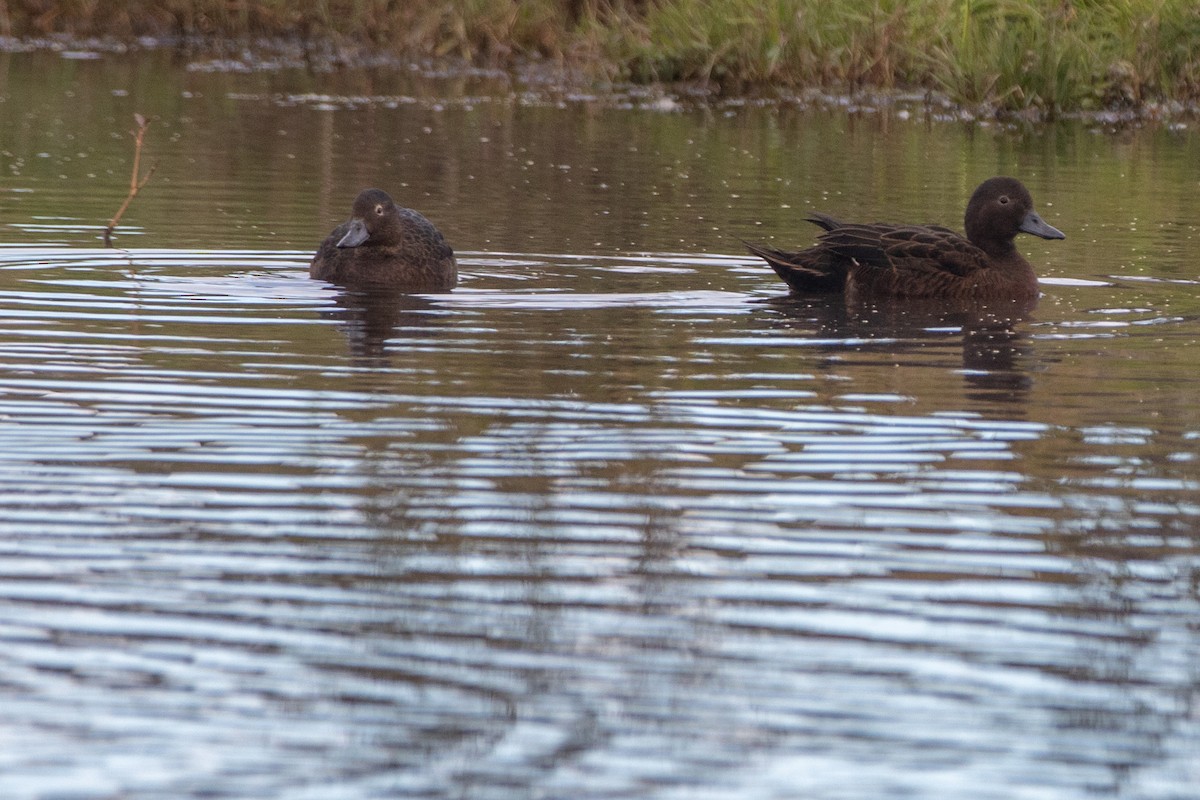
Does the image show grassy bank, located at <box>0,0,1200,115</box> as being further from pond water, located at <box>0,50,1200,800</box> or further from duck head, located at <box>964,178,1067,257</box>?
duck head, located at <box>964,178,1067,257</box>

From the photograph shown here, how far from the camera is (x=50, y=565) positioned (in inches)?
183

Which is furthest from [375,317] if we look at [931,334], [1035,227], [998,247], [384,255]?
[1035,227]

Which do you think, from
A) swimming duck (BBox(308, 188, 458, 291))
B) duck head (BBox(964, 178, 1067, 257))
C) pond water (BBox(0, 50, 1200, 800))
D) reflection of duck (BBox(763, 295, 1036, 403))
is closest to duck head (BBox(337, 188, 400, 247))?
swimming duck (BBox(308, 188, 458, 291))

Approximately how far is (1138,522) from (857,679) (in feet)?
5.33

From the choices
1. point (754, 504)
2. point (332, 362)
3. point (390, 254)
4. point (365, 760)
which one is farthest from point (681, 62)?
point (365, 760)

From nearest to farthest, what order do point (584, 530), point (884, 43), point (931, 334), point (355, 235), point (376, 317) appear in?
point (584, 530) → point (931, 334) → point (376, 317) → point (355, 235) → point (884, 43)

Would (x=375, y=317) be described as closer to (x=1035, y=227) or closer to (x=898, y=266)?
(x=898, y=266)

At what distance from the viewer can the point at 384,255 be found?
1034 centimetres

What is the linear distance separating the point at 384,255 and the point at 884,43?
45.1 ft

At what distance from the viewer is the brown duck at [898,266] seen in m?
10.1

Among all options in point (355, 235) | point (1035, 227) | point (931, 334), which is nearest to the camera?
point (931, 334)

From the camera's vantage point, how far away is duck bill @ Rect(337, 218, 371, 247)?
1003 centimetres

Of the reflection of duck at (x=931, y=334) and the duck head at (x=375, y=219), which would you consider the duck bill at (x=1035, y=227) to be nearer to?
the reflection of duck at (x=931, y=334)

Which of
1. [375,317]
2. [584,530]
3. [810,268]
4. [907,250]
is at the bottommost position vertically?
[584,530]
